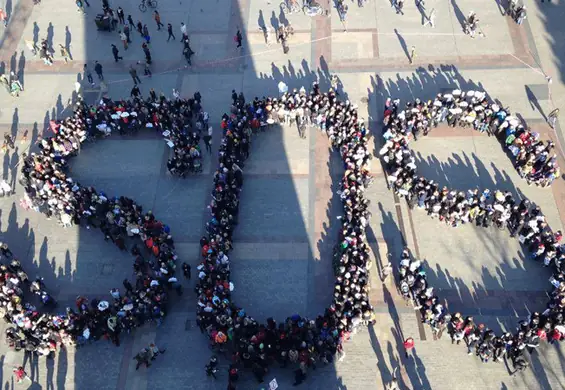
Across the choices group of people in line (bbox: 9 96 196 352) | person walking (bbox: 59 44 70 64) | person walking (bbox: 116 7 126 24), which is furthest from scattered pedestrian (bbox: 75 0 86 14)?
group of people in line (bbox: 9 96 196 352)

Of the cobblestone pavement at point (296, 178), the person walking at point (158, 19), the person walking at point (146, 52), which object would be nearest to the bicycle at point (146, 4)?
the cobblestone pavement at point (296, 178)

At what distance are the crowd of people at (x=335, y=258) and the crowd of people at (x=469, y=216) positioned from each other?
6.48 ft

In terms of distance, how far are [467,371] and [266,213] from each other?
1301 cm

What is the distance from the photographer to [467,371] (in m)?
27.8

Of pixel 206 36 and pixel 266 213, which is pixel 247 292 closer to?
pixel 266 213

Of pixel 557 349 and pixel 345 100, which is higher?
pixel 345 100

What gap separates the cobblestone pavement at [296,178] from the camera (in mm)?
28781

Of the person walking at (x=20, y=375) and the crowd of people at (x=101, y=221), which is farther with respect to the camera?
the crowd of people at (x=101, y=221)

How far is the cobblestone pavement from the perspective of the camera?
2878 centimetres

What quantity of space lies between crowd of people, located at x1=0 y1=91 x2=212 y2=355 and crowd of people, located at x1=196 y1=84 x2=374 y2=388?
2.34 m

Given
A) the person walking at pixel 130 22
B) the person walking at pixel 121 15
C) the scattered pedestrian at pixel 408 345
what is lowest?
the scattered pedestrian at pixel 408 345

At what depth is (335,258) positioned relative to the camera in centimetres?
3047

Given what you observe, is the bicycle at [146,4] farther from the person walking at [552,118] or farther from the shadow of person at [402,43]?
the person walking at [552,118]

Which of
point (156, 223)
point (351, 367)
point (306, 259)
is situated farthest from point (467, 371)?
point (156, 223)
